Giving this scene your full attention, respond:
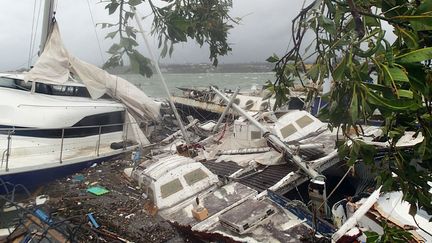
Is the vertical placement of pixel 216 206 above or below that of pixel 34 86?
below

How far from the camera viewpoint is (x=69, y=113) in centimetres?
1162

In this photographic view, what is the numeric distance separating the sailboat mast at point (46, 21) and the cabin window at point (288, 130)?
8.67m

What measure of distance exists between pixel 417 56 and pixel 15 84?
526 inches

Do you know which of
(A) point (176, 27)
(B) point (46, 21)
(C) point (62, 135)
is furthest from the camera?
(B) point (46, 21)

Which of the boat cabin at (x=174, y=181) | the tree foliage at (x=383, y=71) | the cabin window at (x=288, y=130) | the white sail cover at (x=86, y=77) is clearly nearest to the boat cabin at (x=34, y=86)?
the white sail cover at (x=86, y=77)

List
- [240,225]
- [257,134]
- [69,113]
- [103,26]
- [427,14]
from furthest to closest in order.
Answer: [257,134]
[69,113]
[240,225]
[103,26]
[427,14]

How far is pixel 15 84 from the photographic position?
12250mm

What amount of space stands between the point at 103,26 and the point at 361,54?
1.64 meters

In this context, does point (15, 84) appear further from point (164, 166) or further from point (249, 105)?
point (249, 105)

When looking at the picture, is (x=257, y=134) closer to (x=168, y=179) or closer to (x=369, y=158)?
(x=168, y=179)

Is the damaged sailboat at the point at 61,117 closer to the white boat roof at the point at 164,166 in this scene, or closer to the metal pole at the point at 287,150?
the white boat roof at the point at 164,166

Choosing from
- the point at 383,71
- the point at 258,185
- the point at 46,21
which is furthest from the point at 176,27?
the point at 46,21

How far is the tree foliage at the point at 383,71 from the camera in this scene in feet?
4.70

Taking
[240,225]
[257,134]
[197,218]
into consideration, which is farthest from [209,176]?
[257,134]
